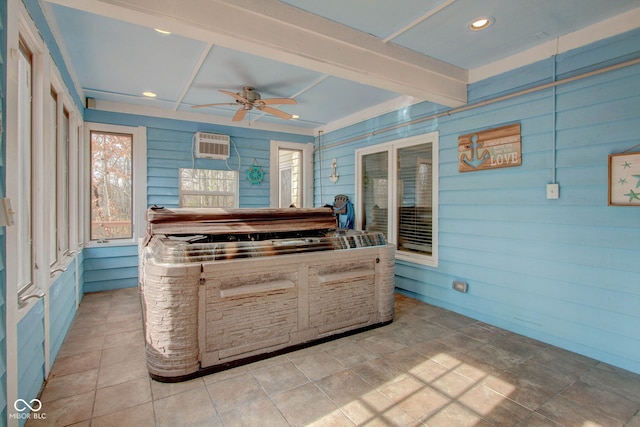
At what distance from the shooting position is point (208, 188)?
5.19 meters

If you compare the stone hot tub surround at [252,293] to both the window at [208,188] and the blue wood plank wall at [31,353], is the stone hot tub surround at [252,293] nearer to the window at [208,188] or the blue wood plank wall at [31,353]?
the blue wood plank wall at [31,353]

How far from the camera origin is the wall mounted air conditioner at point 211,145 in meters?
4.88

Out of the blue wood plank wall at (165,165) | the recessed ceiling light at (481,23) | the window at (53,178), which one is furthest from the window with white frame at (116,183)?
the recessed ceiling light at (481,23)

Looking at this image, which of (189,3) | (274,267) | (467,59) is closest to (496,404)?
(274,267)

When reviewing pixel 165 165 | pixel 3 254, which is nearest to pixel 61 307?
pixel 3 254

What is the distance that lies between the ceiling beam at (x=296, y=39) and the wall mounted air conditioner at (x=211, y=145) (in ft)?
9.20

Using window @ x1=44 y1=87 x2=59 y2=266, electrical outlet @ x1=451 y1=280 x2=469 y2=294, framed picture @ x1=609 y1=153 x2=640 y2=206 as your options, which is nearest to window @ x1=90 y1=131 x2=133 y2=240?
window @ x1=44 y1=87 x2=59 y2=266

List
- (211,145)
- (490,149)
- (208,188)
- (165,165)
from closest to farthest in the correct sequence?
(490,149) < (165,165) < (211,145) < (208,188)

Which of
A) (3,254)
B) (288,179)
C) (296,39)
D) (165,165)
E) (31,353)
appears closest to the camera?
(3,254)

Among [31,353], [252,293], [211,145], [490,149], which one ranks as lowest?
[31,353]

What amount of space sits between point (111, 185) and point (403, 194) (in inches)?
164

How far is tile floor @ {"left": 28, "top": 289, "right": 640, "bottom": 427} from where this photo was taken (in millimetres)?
1818

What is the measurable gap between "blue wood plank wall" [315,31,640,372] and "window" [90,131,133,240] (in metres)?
4.36

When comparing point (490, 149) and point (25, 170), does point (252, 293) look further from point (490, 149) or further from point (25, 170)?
point (490, 149)
